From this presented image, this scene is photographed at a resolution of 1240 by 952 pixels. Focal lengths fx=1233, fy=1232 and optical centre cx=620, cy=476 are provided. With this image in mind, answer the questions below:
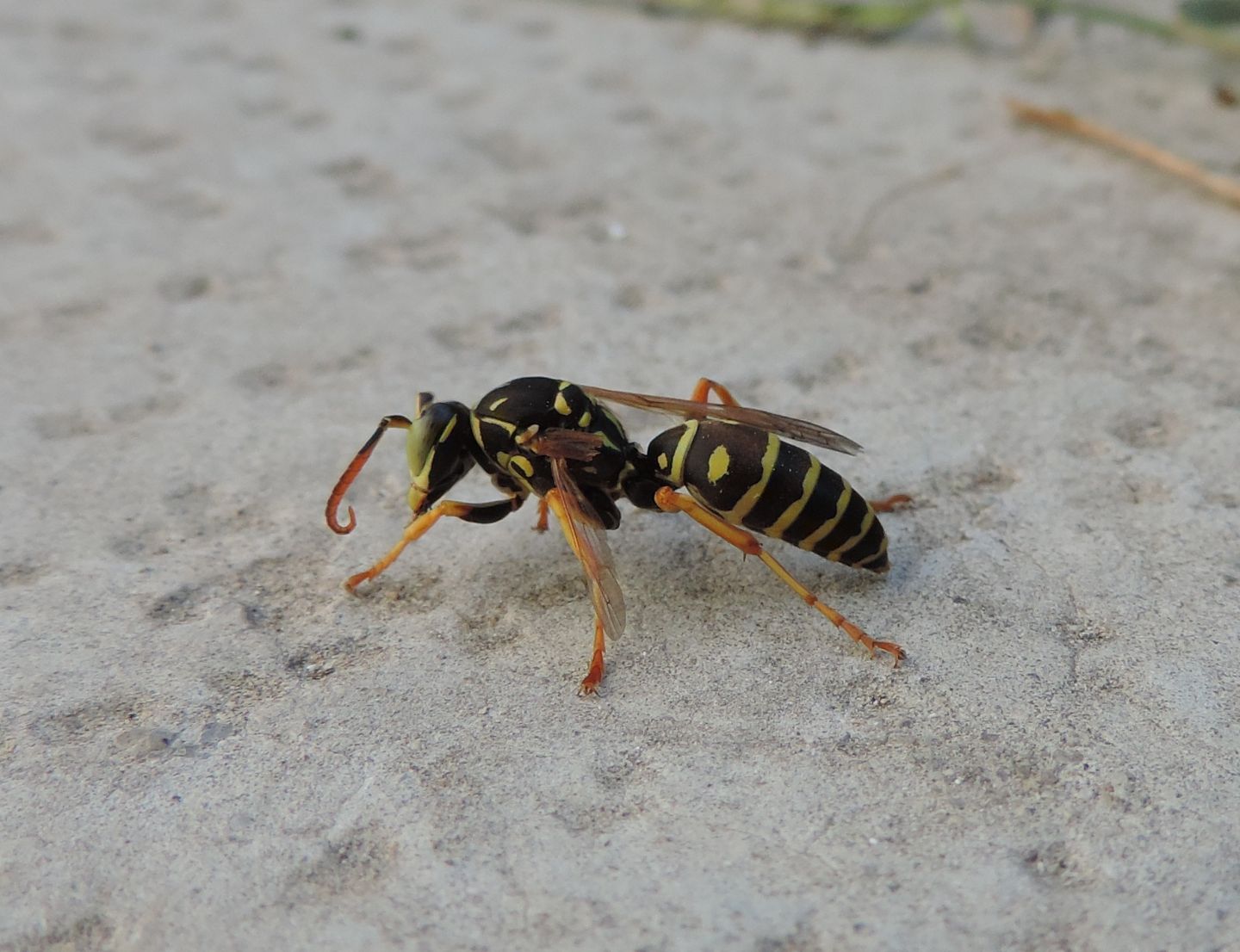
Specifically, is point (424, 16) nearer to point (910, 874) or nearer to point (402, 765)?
point (402, 765)

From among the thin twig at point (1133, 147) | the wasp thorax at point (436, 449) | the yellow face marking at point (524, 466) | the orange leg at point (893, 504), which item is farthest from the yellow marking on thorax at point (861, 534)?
the thin twig at point (1133, 147)


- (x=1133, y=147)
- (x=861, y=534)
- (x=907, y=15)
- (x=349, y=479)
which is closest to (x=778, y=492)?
(x=861, y=534)

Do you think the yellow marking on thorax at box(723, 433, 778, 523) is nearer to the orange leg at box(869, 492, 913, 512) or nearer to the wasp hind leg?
the orange leg at box(869, 492, 913, 512)

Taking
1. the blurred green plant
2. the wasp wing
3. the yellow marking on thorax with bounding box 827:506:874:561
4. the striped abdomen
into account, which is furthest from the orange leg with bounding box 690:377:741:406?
the blurred green plant

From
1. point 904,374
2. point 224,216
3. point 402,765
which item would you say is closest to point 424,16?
point 224,216

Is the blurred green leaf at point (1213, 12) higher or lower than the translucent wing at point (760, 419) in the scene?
higher

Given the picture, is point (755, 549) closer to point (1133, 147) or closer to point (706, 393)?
point (706, 393)

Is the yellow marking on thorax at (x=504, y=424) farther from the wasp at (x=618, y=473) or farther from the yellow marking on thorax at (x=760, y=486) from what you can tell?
the yellow marking on thorax at (x=760, y=486)
